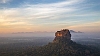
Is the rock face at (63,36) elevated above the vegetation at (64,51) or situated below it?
above

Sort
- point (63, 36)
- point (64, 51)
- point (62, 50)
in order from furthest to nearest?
point (63, 36) → point (62, 50) → point (64, 51)

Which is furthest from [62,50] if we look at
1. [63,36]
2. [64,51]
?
[63,36]

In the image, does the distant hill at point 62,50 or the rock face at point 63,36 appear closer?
the distant hill at point 62,50

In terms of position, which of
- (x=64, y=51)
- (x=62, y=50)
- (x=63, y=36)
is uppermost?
(x=63, y=36)

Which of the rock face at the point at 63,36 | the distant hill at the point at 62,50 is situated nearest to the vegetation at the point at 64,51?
the distant hill at the point at 62,50

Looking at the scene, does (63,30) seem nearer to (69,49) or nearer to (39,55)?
(69,49)

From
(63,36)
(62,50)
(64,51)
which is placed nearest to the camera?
(64,51)

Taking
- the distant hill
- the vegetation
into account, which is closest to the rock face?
the distant hill

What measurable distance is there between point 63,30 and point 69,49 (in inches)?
1060

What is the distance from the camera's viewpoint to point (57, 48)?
13525 cm

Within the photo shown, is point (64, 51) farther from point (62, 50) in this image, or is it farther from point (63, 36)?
point (63, 36)

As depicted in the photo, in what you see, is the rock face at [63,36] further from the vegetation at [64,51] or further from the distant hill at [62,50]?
the vegetation at [64,51]

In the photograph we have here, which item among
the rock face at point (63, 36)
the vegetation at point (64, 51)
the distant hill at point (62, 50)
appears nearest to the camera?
Result: the vegetation at point (64, 51)

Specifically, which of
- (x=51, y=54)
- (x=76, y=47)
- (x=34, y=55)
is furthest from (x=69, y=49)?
(x=34, y=55)
